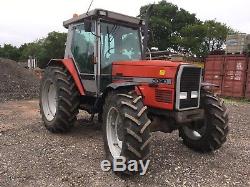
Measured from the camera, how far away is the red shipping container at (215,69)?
15.9 m

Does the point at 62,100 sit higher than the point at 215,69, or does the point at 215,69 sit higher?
the point at 215,69

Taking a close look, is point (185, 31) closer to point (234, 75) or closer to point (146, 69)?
point (234, 75)

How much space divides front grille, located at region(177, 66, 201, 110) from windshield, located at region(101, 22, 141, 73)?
5.04ft

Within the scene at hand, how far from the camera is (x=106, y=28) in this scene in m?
6.09

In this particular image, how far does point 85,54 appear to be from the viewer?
6434 mm

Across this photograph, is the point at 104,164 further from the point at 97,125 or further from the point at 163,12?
the point at 163,12

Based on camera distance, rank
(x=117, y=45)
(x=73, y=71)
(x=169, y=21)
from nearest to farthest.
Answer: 1. (x=117, y=45)
2. (x=73, y=71)
3. (x=169, y=21)

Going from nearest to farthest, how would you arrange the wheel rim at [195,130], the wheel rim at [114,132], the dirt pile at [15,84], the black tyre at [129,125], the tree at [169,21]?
the black tyre at [129,125] < the wheel rim at [114,132] < the wheel rim at [195,130] < the dirt pile at [15,84] < the tree at [169,21]

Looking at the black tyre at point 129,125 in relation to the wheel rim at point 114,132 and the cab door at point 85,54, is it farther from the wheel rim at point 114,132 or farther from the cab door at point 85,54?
the cab door at point 85,54

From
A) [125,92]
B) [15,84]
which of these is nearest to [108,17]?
[125,92]

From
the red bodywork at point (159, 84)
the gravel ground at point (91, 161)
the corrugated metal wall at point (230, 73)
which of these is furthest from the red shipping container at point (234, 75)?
the red bodywork at point (159, 84)

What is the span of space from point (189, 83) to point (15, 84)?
37.7 feet

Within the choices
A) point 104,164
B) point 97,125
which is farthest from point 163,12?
point 104,164

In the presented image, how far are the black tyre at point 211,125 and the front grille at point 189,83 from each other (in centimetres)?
36
